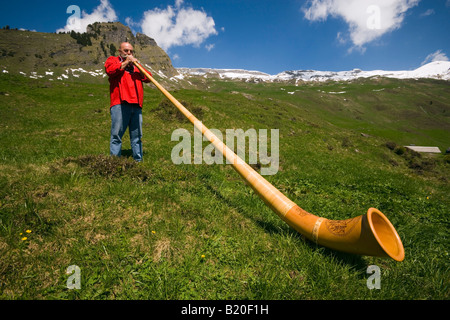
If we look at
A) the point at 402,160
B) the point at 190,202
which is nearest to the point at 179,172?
the point at 190,202

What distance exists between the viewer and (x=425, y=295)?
2.50 m

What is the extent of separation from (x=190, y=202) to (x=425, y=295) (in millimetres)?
3931

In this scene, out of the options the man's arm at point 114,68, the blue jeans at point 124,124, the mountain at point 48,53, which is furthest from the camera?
the mountain at point 48,53

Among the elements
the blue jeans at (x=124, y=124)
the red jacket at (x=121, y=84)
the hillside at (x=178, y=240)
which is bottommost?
the hillside at (x=178, y=240)

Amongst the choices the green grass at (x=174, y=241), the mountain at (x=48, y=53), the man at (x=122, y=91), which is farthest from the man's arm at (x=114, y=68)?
the mountain at (x=48, y=53)

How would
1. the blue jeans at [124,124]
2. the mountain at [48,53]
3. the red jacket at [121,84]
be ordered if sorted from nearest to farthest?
the red jacket at [121,84], the blue jeans at [124,124], the mountain at [48,53]

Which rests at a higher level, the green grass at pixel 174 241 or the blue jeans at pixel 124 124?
the blue jeans at pixel 124 124

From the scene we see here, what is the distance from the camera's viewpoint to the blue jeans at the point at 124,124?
6047mm

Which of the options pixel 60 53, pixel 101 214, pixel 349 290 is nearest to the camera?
pixel 349 290

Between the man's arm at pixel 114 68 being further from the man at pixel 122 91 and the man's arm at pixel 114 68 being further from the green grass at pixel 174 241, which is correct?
the green grass at pixel 174 241

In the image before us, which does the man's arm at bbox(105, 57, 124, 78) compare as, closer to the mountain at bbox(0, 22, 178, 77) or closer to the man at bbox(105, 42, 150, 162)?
the man at bbox(105, 42, 150, 162)

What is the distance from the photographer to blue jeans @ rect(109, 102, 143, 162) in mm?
6047

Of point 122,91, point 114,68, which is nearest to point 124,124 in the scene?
point 122,91

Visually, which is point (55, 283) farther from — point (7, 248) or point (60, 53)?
point (60, 53)
